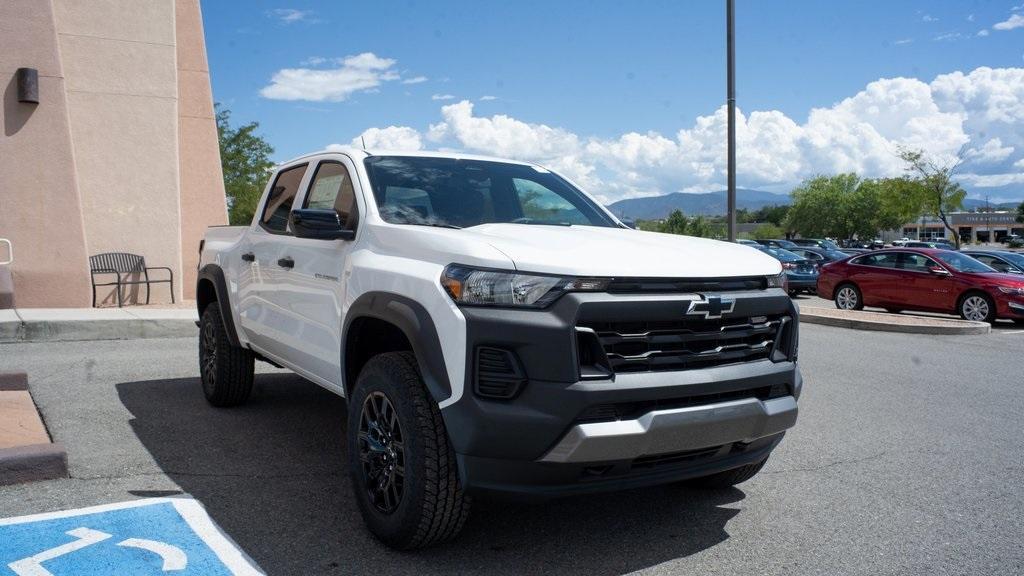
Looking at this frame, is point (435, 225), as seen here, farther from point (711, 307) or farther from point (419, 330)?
point (711, 307)

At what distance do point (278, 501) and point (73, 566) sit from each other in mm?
1096

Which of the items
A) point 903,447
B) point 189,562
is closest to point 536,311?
point 189,562

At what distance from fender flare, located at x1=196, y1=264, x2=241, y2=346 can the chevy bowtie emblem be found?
372cm

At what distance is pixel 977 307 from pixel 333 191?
1480 centimetres

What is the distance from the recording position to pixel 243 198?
46.3m

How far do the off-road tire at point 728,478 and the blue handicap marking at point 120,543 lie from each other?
2409 mm

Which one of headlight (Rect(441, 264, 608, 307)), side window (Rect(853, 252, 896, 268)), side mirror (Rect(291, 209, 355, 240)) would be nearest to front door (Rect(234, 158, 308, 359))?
side mirror (Rect(291, 209, 355, 240))

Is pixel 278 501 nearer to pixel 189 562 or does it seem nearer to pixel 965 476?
pixel 189 562

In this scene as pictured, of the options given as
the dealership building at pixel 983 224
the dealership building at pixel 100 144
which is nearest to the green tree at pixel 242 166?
the dealership building at pixel 100 144

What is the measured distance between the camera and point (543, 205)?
17.0ft

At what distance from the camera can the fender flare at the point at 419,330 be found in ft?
11.5

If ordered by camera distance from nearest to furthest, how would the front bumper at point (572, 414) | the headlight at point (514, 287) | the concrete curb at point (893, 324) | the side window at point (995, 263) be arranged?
the front bumper at point (572, 414) < the headlight at point (514, 287) < the concrete curb at point (893, 324) < the side window at point (995, 263)

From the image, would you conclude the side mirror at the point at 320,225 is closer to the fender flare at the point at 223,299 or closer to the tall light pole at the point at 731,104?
the fender flare at the point at 223,299

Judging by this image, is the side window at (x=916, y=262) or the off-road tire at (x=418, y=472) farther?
the side window at (x=916, y=262)
